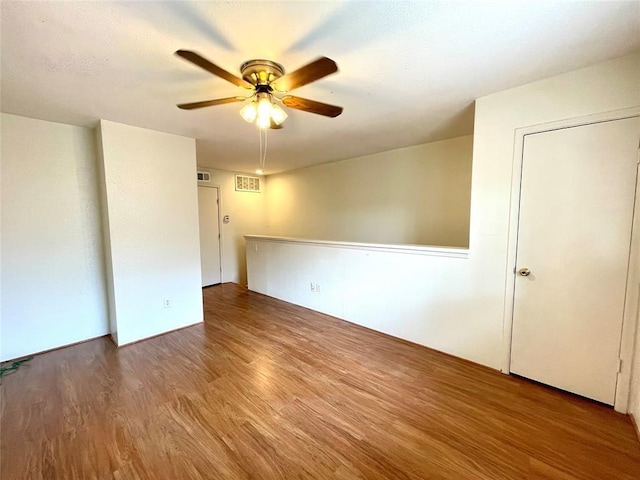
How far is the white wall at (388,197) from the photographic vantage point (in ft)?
11.5

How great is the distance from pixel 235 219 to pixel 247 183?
33.3 inches

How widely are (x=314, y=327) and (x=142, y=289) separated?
1995mm

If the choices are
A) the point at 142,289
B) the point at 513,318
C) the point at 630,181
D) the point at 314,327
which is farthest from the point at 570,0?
the point at 142,289

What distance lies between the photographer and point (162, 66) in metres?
1.68

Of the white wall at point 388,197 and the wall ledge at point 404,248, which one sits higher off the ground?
the white wall at point 388,197

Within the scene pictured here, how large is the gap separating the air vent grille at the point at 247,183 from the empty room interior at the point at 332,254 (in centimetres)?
218

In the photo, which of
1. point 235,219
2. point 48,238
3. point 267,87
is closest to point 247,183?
point 235,219

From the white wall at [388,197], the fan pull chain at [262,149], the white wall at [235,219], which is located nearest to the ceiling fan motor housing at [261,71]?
the fan pull chain at [262,149]

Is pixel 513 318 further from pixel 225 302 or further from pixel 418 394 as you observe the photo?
pixel 225 302

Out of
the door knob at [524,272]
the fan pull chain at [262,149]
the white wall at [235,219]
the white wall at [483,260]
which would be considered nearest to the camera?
the white wall at [483,260]

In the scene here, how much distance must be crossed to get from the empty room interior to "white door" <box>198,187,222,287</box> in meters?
1.88

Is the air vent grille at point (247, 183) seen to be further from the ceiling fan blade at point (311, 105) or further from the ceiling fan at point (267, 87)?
the ceiling fan blade at point (311, 105)

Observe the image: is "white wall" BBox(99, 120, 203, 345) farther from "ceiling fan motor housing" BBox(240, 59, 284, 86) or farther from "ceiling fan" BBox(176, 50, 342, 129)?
"ceiling fan motor housing" BBox(240, 59, 284, 86)

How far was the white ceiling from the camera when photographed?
1258 mm
